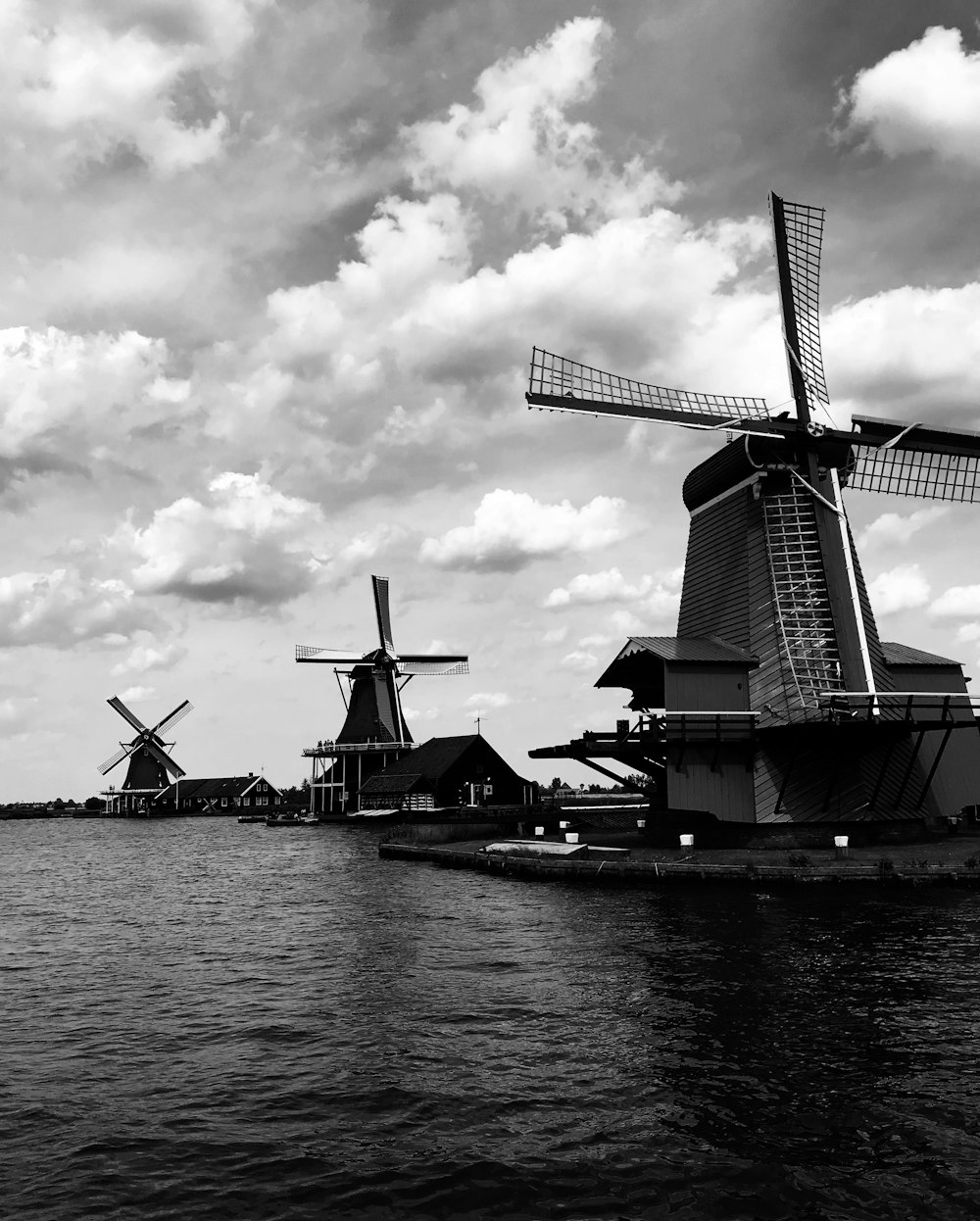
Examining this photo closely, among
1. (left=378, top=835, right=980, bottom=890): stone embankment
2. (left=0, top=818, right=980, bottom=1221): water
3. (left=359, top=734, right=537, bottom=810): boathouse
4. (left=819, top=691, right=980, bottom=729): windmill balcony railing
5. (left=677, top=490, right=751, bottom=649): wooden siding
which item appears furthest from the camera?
(left=359, top=734, right=537, bottom=810): boathouse

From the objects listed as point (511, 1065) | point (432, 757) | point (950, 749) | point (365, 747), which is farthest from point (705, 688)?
point (365, 747)

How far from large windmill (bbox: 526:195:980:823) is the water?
6.73 m

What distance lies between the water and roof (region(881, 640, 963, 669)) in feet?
49.7

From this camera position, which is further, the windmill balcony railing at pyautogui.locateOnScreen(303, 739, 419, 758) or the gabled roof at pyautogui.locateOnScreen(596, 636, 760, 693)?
the windmill balcony railing at pyautogui.locateOnScreen(303, 739, 419, 758)

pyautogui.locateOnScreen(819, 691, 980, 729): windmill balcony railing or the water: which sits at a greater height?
pyautogui.locateOnScreen(819, 691, 980, 729): windmill balcony railing

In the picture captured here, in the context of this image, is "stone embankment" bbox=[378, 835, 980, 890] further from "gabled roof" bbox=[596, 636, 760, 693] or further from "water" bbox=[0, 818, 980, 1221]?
"gabled roof" bbox=[596, 636, 760, 693]

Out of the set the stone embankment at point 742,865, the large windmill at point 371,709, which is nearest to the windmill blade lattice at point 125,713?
the large windmill at point 371,709

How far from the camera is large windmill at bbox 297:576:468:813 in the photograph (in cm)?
8625

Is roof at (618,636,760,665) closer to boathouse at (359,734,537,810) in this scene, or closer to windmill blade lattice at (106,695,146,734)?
boathouse at (359,734,537,810)

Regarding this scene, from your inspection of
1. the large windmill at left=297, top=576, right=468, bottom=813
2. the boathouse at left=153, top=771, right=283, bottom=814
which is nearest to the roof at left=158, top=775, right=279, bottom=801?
the boathouse at left=153, top=771, right=283, bottom=814

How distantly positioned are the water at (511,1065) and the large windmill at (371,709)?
60.8 m

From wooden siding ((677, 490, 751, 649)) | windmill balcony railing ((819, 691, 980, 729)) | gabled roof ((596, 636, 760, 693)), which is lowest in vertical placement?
windmill balcony railing ((819, 691, 980, 729))

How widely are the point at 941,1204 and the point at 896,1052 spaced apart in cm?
445

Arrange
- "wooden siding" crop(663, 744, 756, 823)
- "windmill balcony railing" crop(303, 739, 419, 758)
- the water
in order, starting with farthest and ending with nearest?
"windmill balcony railing" crop(303, 739, 419, 758)
"wooden siding" crop(663, 744, 756, 823)
the water
